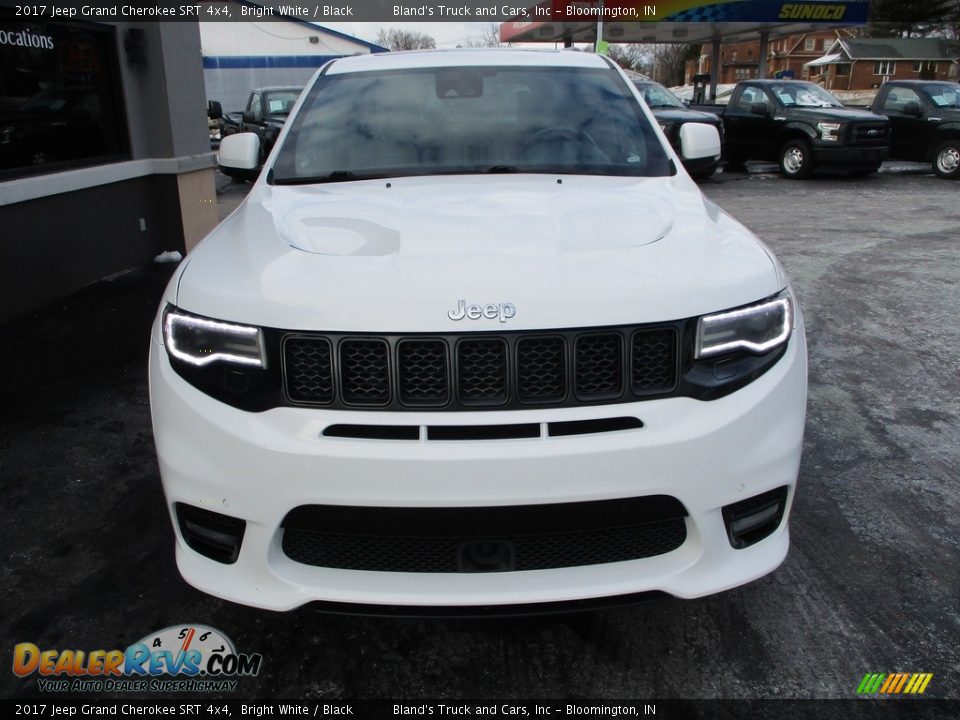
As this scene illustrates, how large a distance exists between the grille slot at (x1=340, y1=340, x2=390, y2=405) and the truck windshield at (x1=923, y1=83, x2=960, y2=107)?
630 inches

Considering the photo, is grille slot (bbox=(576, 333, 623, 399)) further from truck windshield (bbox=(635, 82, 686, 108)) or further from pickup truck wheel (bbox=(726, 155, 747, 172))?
pickup truck wheel (bbox=(726, 155, 747, 172))

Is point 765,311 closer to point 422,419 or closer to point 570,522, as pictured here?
point 570,522

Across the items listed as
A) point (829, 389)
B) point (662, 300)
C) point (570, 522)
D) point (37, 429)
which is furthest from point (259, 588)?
Result: point (829, 389)

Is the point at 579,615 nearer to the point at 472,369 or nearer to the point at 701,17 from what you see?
the point at 472,369

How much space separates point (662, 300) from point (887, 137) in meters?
14.2

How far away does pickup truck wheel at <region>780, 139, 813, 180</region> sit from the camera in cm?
1401

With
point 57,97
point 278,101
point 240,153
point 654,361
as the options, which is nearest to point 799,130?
point 278,101

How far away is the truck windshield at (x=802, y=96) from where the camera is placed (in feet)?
47.2

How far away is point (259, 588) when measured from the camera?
6.54ft

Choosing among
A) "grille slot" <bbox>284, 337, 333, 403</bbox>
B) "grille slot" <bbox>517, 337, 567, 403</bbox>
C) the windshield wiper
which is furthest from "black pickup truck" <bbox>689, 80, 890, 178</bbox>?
"grille slot" <bbox>284, 337, 333, 403</bbox>

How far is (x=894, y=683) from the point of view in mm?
2186

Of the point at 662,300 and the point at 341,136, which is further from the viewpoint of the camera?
the point at 341,136

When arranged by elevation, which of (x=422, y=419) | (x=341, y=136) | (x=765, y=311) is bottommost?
(x=422, y=419)

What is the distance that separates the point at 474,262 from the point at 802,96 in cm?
Answer: 1454
